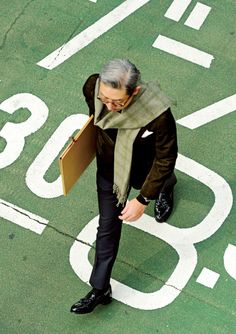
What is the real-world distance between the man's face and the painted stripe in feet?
9.85

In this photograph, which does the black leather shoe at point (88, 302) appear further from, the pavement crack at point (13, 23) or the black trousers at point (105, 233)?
the pavement crack at point (13, 23)

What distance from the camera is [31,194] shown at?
6719mm

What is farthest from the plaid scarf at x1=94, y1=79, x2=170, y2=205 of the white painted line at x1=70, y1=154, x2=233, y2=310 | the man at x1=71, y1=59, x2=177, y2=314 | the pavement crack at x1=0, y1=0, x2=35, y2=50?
the pavement crack at x1=0, y1=0, x2=35, y2=50

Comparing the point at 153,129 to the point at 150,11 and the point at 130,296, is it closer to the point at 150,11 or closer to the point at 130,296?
the point at 130,296

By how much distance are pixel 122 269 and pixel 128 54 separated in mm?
2387

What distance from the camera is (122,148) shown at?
5059 mm

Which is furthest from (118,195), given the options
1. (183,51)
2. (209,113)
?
(183,51)

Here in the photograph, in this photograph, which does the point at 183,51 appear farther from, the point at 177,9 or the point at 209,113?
the point at 209,113

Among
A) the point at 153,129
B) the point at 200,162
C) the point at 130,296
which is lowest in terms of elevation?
the point at 130,296

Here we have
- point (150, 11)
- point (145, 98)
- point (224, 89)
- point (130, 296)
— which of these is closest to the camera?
point (145, 98)

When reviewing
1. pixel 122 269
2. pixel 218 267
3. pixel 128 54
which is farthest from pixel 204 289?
pixel 128 54

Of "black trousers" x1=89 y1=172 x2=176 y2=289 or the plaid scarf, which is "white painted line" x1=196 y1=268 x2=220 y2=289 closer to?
"black trousers" x1=89 y1=172 x2=176 y2=289

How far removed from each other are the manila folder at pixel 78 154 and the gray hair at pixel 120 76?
1.98 ft

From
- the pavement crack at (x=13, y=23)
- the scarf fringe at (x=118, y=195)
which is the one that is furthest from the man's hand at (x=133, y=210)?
the pavement crack at (x=13, y=23)
